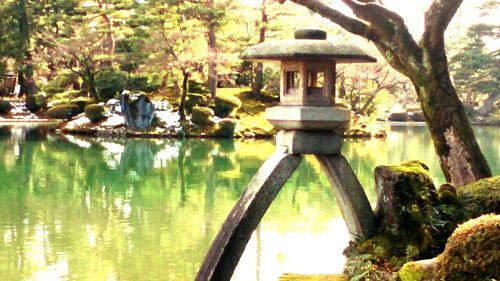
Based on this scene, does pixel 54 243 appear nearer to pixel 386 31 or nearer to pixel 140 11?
pixel 386 31

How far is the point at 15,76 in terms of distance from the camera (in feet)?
126

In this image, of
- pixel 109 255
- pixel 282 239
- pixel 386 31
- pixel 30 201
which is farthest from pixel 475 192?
pixel 30 201

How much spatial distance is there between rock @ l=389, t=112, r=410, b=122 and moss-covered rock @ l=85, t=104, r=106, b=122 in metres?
25.2

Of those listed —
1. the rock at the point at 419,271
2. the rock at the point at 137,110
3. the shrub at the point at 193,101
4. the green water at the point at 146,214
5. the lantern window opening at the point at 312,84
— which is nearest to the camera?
the rock at the point at 419,271

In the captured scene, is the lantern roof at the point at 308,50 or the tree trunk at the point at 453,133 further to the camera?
the tree trunk at the point at 453,133

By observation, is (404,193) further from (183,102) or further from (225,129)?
(183,102)

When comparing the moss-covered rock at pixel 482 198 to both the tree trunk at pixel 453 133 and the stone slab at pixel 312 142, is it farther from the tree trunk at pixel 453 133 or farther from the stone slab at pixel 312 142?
the tree trunk at pixel 453 133

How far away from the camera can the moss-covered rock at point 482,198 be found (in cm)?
486

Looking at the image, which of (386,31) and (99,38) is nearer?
(386,31)

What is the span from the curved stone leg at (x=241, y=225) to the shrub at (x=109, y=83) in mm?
23322

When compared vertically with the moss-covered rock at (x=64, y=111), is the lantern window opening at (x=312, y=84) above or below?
above

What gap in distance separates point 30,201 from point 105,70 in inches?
694

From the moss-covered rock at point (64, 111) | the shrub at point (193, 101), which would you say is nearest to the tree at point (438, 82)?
the shrub at point (193, 101)

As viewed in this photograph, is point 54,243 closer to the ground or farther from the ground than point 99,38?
closer to the ground
